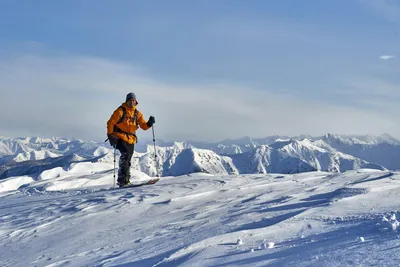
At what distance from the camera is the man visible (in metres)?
14.2

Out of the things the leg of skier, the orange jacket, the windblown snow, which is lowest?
the windblown snow

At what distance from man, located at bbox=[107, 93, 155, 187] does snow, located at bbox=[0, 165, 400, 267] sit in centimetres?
244

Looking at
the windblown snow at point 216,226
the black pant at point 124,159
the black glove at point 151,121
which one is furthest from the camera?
the black glove at point 151,121

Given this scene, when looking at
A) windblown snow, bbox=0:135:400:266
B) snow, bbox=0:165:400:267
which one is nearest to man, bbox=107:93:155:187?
snow, bbox=0:165:400:267

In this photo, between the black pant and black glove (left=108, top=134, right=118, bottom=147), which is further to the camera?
the black pant

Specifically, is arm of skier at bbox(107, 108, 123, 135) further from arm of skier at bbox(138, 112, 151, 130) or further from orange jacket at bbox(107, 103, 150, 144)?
arm of skier at bbox(138, 112, 151, 130)

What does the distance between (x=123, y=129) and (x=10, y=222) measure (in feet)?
16.0

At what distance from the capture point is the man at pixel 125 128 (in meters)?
14.2

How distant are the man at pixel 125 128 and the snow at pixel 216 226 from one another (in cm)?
244

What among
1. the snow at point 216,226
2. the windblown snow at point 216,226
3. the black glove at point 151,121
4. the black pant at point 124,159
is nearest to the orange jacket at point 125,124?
the black pant at point 124,159

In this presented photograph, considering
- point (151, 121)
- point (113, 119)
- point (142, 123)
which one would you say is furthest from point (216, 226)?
point (142, 123)

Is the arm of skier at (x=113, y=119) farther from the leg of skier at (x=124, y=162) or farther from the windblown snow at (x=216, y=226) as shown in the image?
the windblown snow at (x=216, y=226)

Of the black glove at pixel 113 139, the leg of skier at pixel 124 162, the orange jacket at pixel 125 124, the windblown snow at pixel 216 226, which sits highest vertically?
the orange jacket at pixel 125 124

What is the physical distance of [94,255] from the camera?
21.3 feet
